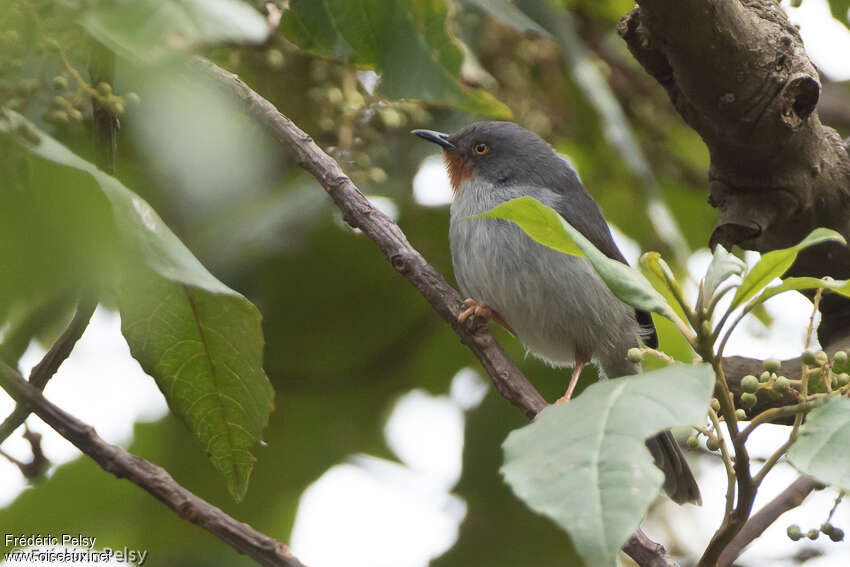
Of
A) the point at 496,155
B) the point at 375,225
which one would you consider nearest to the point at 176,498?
the point at 375,225

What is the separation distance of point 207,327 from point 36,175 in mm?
1150

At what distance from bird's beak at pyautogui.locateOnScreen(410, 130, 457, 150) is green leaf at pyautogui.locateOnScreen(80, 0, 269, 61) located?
10.5 feet

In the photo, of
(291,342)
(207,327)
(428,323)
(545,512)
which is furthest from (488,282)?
(545,512)

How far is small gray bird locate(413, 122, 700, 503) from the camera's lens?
13.9 ft

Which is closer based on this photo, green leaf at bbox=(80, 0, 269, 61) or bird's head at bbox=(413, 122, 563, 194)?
green leaf at bbox=(80, 0, 269, 61)

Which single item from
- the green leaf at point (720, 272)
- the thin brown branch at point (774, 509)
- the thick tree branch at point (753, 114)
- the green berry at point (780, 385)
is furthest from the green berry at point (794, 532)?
the thick tree branch at point (753, 114)

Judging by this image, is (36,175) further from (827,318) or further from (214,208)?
(827,318)

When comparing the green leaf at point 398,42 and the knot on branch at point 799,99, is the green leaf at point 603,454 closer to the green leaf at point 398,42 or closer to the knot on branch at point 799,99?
the green leaf at point 398,42

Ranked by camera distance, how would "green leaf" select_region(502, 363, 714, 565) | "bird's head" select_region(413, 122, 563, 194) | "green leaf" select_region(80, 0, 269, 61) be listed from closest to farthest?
"green leaf" select_region(80, 0, 269, 61) → "green leaf" select_region(502, 363, 714, 565) → "bird's head" select_region(413, 122, 563, 194)

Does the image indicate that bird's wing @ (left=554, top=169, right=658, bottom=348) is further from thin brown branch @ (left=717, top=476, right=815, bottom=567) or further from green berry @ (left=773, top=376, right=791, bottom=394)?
green berry @ (left=773, top=376, right=791, bottom=394)

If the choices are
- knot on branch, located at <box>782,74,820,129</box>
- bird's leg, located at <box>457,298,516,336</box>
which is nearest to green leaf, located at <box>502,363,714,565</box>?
bird's leg, located at <box>457,298,516,336</box>

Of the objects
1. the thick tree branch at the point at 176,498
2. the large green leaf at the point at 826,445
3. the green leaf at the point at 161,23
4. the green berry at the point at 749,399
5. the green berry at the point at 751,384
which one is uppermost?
the green leaf at the point at 161,23

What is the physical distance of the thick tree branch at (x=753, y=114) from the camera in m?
2.86

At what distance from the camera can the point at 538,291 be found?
423 centimetres
